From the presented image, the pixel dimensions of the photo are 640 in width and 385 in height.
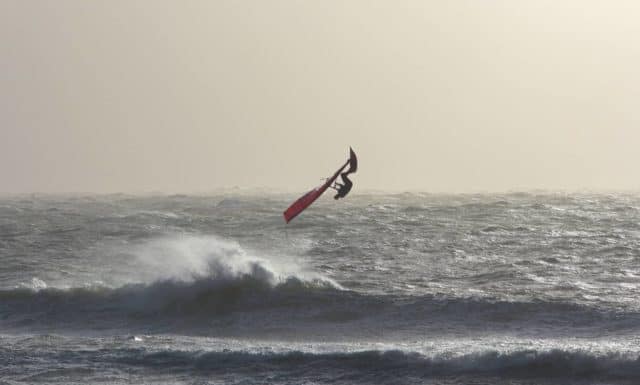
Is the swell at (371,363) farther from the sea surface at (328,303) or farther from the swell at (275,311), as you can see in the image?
the swell at (275,311)

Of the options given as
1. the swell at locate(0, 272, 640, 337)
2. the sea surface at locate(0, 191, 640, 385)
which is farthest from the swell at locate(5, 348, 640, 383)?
the swell at locate(0, 272, 640, 337)

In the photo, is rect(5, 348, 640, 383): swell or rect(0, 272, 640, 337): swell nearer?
rect(5, 348, 640, 383): swell

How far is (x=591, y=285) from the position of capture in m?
22.7

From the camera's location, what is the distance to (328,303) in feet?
71.8

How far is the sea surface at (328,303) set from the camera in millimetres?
15188

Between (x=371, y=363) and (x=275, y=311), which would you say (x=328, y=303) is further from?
(x=371, y=363)

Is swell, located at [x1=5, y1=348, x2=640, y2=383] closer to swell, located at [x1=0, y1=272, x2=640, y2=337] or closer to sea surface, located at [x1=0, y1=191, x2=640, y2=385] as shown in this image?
sea surface, located at [x1=0, y1=191, x2=640, y2=385]

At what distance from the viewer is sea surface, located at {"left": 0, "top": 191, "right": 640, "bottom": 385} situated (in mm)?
15188

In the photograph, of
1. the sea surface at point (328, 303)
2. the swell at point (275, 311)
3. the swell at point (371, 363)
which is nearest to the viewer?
the swell at point (371, 363)

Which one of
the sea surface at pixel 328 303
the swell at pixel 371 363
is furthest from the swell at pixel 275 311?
the swell at pixel 371 363

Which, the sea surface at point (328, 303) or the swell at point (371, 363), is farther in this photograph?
the sea surface at point (328, 303)

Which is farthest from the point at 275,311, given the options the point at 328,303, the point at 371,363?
the point at 371,363

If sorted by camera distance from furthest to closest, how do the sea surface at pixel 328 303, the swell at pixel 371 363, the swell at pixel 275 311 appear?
the swell at pixel 275 311
the sea surface at pixel 328 303
the swell at pixel 371 363

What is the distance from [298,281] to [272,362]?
817cm
